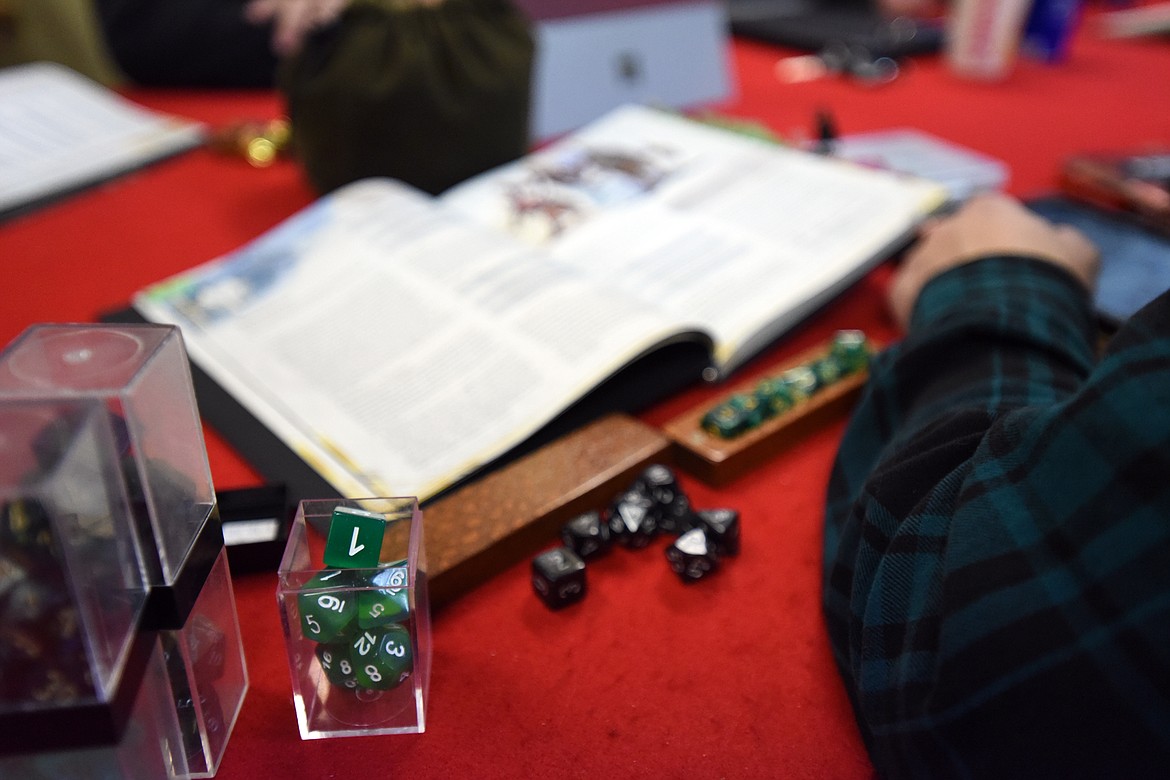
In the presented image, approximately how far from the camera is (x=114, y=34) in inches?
55.9

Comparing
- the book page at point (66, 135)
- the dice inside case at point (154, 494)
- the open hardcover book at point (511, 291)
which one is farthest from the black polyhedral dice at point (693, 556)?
the book page at point (66, 135)

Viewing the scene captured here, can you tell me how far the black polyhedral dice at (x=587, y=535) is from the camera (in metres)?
0.56

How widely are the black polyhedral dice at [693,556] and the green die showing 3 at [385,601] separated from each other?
174mm

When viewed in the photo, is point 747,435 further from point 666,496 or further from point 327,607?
point 327,607

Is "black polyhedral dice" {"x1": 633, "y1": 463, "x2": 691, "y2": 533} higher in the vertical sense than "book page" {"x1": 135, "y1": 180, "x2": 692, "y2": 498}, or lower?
lower

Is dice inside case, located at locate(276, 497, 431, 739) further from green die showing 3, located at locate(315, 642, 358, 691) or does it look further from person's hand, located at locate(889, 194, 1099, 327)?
person's hand, located at locate(889, 194, 1099, 327)

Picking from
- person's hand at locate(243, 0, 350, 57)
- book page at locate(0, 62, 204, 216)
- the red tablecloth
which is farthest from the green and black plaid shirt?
book page at locate(0, 62, 204, 216)

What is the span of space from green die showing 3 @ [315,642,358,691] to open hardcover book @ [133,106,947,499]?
0.47 ft

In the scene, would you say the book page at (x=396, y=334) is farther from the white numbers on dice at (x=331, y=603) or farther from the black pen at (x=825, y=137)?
the black pen at (x=825, y=137)

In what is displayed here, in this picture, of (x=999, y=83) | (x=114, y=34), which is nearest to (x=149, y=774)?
(x=114, y=34)

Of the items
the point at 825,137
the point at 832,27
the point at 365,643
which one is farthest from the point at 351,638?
the point at 832,27

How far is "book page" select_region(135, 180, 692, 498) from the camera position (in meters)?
0.63

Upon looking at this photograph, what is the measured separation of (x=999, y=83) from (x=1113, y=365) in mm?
1286

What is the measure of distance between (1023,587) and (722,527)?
8.3 inches
